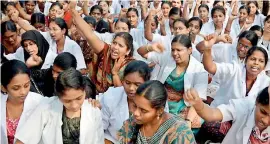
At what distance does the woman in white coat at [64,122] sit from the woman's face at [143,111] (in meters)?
0.48

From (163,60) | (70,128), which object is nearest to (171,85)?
(163,60)

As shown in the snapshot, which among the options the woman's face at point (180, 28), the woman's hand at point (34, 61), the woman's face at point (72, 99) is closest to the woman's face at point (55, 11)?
the woman's face at point (180, 28)

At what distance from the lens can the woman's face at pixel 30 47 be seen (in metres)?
3.61

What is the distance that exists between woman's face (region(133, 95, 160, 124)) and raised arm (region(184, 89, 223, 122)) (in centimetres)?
25

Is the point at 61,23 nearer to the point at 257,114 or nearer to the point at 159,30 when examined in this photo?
the point at 159,30

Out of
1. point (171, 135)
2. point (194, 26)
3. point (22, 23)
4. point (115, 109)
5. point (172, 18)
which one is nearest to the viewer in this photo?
point (171, 135)

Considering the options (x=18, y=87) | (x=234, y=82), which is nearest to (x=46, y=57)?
(x=18, y=87)

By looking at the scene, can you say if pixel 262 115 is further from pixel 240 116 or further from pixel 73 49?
pixel 73 49

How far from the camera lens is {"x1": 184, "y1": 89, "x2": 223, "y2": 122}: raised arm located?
2.15 m

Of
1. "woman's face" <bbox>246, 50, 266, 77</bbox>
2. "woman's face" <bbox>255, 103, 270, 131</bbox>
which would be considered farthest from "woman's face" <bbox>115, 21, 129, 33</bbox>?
"woman's face" <bbox>255, 103, 270, 131</bbox>

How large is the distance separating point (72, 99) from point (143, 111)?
535mm

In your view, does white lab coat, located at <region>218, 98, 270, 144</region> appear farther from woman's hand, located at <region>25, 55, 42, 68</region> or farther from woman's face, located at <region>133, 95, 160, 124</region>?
woman's hand, located at <region>25, 55, 42, 68</region>

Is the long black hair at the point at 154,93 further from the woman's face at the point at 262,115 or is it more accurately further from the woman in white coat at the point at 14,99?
the woman in white coat at the point at 14,99

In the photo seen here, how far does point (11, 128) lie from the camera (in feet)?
8.45
